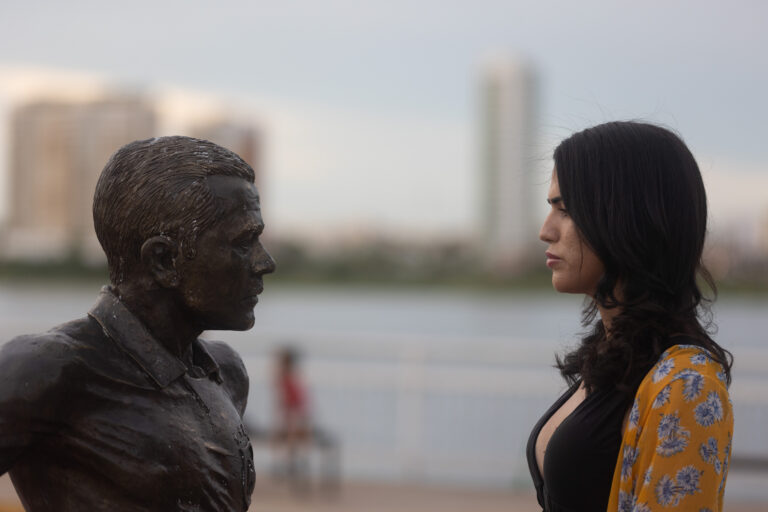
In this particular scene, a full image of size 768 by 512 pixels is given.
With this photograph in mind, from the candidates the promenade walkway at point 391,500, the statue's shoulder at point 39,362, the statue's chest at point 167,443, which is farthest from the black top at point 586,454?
the promenade walkway at point 391,500

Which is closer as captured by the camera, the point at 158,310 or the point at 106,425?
the point at 106,425

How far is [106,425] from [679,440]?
1148 mm

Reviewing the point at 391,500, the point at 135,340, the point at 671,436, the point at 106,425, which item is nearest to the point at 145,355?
the point at 135,340

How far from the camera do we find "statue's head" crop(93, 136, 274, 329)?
6.24 ft

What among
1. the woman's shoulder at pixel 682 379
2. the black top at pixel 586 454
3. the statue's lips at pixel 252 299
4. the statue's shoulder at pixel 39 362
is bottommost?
the black top at pixel 586 454

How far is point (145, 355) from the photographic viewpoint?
1945mm

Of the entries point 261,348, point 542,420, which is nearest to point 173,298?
point 542,420

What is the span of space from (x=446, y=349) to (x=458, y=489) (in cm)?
130

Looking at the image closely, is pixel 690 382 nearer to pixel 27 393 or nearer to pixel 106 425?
pixel 106 425

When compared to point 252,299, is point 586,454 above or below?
below

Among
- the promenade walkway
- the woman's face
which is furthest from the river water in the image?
the woman's face

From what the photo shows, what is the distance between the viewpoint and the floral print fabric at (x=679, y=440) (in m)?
1.97

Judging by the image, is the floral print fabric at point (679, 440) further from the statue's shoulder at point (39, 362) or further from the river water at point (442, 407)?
the river water at point (442, 407)

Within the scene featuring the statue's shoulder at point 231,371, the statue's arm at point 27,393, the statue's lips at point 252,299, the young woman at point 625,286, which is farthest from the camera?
the statue's shoulder at point 231,371
